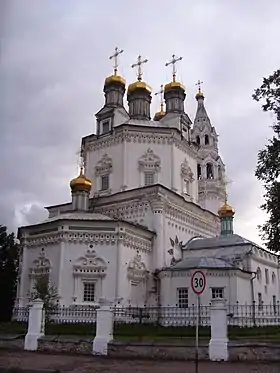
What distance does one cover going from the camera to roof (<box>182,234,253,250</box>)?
29.0 meters

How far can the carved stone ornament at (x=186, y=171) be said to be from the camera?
3250 centimetres

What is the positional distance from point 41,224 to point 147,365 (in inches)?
636

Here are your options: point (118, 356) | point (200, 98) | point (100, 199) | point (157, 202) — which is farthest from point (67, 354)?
point (200, 98)

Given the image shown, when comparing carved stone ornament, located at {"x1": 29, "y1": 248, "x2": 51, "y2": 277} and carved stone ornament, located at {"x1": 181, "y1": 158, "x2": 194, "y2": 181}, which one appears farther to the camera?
carved stone ornament, located at {"x1": 181, "y1": 158, "x2": 194, "y2": 181}

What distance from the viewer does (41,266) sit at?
2561 cm

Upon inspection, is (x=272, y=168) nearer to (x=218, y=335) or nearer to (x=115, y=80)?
(x=218, y=335)

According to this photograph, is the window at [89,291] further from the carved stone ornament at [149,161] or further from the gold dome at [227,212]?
the gold dome at [227,212]

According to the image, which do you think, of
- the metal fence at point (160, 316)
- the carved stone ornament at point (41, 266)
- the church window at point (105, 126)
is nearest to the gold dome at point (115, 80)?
the church window at point (105, 126)

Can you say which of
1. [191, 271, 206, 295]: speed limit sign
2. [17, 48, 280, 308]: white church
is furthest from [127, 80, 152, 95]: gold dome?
[191, 271, 206, 295]: speed limit sign

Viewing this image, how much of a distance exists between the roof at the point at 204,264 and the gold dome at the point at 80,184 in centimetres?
796

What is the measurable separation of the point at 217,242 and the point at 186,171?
19.6 ft

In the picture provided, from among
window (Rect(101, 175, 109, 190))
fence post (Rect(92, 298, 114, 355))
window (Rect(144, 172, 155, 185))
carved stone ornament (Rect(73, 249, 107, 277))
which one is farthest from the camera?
window (Rect(101, 175, 109, 190))

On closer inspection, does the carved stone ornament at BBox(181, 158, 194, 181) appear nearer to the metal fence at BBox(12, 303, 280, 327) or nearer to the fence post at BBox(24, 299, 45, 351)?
the metal fence at BBox(12, 303, 280, 327)

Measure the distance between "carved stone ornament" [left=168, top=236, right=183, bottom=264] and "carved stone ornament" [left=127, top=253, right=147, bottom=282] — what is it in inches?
105
